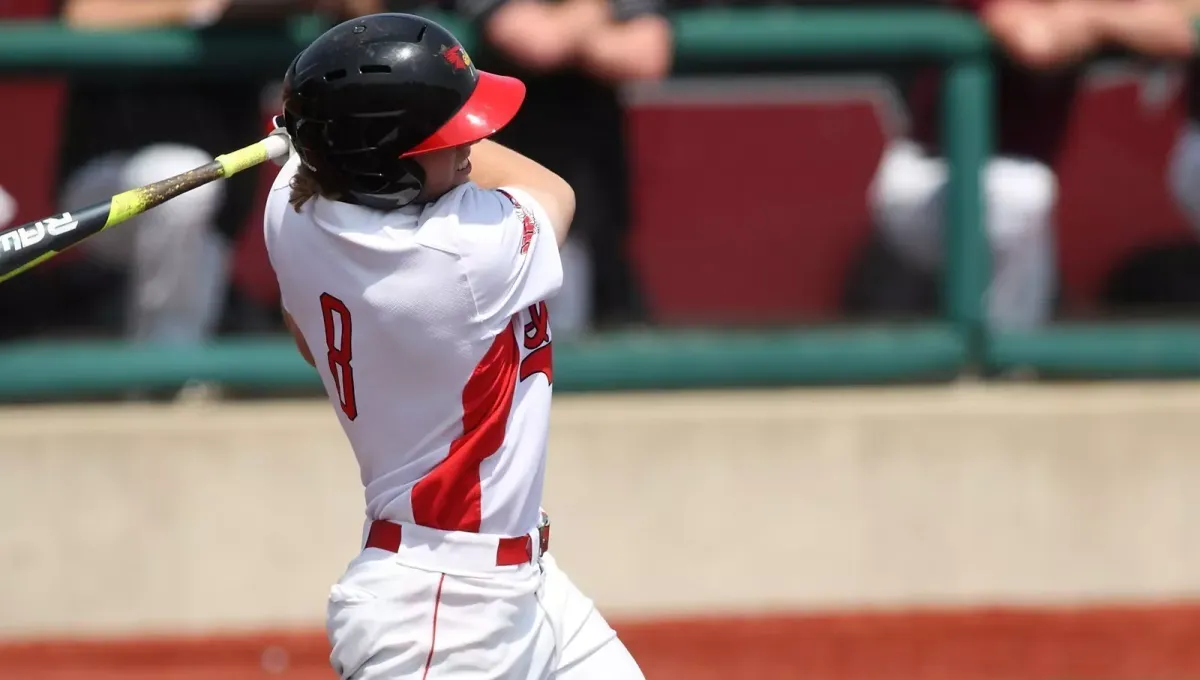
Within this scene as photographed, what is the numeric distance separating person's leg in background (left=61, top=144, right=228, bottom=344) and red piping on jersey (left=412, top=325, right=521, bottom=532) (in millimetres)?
2002

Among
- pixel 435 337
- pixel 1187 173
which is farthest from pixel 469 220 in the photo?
pixel 1187 173

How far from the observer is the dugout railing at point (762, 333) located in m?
4.57

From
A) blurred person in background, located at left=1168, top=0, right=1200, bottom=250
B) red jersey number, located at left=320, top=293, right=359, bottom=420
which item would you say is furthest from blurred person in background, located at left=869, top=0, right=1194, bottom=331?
red jersey number, located at left=320, top=293, right=359, bottom=420

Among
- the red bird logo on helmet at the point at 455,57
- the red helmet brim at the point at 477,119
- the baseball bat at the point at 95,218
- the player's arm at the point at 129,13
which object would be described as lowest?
the player's arm at the point at 129,13

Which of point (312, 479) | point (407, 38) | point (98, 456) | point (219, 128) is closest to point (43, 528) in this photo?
point (98, 456)

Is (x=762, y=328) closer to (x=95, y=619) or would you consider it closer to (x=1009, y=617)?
(x=1009, y=617)

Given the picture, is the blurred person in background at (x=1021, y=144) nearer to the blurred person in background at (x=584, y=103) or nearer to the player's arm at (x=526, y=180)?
the blurred person in background at (x=584, y=103)

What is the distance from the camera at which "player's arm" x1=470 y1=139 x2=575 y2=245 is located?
9.72ft

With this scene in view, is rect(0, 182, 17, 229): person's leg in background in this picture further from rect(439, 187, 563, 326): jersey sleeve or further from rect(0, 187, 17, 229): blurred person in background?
rect(439, 187, 563, 326): jersey sleeve

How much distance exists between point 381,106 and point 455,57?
0.55ft

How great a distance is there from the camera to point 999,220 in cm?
488

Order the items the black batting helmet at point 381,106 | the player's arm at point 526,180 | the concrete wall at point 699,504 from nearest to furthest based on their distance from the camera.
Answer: the black batting helmet at point 381,106 → the player's arm at point 526,180 → the concrete wall at point 699,504

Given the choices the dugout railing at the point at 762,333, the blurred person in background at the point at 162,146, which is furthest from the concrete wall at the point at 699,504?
the blurred person in background at the point at 162,146

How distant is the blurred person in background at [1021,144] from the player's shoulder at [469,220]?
88.3 inches
